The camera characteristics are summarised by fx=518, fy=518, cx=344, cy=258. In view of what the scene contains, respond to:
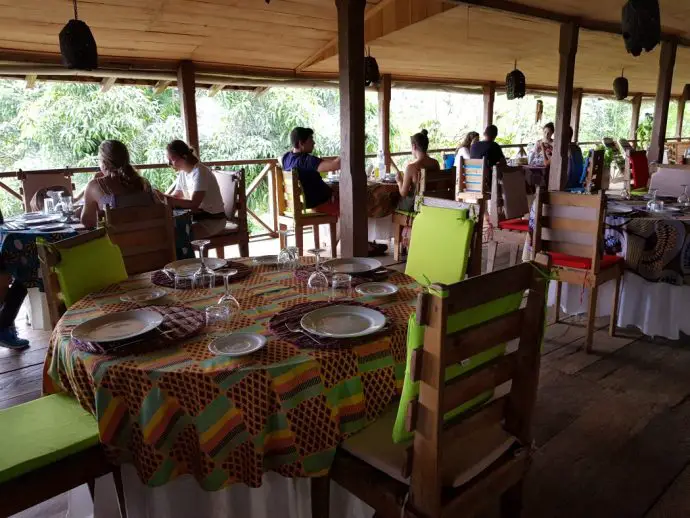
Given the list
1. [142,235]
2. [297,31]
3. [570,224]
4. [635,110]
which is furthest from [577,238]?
[635,110]

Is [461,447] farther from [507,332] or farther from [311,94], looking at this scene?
[311,94]

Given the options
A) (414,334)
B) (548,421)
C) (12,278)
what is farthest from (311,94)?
(414,334)

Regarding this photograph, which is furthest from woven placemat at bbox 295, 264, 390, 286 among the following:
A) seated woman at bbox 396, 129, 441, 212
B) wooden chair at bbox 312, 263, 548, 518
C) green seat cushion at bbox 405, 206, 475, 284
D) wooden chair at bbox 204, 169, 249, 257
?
seated woman at bbox 396, 129, 441, 212

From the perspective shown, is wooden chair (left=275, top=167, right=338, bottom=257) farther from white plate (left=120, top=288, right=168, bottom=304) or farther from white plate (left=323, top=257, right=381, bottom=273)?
white plate (left=120, top=288, right=168, bottom=304)

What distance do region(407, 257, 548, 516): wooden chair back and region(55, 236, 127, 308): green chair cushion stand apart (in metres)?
1.44

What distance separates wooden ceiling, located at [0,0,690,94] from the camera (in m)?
4.65

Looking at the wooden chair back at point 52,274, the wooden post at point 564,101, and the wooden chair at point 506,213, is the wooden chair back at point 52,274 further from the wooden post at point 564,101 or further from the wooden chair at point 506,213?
the wooden post at point 564,101

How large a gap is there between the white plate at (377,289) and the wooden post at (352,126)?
6.39ft

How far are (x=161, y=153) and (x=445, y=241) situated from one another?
10618mm

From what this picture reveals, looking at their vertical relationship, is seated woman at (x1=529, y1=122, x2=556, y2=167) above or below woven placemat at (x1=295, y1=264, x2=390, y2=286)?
above

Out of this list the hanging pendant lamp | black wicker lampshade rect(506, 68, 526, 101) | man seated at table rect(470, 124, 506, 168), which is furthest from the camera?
man seated at table rect(470, 124, 506, 168)

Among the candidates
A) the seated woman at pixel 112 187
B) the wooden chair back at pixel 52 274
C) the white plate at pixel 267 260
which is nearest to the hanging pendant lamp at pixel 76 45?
the seated woman at pixel 112 187

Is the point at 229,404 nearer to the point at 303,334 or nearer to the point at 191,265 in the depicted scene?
the point at 303,334

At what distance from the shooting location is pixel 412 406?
126cm
